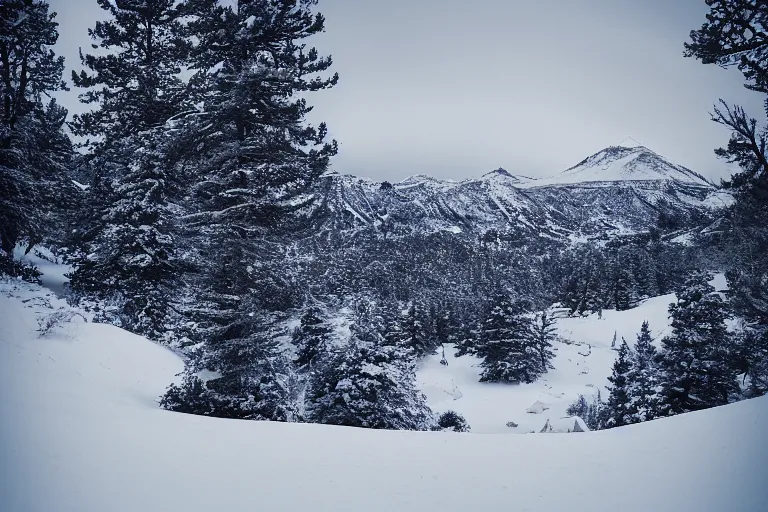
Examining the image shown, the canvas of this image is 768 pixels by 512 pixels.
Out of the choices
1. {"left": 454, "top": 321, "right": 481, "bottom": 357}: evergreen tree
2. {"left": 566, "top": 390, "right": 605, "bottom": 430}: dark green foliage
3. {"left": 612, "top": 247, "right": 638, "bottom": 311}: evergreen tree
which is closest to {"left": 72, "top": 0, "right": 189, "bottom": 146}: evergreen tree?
{"left": 566, "top": 390, "right": 605, "bottom": 430}: dark green foliage

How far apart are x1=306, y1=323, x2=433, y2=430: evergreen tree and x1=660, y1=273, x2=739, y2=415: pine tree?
12.4 metres

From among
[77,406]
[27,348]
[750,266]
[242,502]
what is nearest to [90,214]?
[27,348]

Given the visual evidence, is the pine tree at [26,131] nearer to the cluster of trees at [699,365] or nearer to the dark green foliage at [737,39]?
the dark green foliage at [737,39]

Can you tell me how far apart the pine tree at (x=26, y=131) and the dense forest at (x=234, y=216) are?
0.07 meters

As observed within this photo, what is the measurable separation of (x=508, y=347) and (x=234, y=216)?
36.3m

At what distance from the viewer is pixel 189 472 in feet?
17.1

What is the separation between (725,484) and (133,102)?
1932cm

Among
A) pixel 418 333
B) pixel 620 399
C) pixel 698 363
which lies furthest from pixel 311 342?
pixel 418 333

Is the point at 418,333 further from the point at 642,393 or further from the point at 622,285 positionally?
the point at 622,285

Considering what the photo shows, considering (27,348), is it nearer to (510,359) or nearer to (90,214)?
(90,214)

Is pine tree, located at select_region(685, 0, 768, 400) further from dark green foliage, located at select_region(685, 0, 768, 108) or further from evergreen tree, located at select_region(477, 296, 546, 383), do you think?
evergreen tree, located at select_region(477, 296, 546, 383)

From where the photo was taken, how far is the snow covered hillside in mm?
4293

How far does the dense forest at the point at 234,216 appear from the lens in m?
10.9

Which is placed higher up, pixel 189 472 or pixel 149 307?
pixel 149 307
